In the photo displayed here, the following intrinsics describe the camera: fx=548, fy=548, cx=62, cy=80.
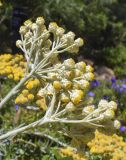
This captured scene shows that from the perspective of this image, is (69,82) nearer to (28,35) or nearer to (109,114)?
(109,114)

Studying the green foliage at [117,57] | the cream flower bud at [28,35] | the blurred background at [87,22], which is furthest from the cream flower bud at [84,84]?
the green foliage at [117,57]

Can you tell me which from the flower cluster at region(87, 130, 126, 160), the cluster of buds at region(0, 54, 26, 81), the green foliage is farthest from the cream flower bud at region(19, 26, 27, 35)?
the green foliage

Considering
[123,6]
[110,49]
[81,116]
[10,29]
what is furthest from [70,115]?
[123,6]

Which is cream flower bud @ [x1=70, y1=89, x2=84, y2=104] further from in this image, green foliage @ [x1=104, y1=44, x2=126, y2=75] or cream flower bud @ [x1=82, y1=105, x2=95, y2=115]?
green foliage @ [x1=104, y1=44, x2=126, y2=75]

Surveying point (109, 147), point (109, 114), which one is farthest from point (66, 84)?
point (109, 147)

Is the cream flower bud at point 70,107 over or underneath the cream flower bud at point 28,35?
underneath

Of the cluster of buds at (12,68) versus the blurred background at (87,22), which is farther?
the blurred background at (87,22)

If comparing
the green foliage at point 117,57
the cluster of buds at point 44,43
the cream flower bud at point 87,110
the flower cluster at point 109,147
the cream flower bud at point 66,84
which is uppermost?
the cluster of buds at point 44,43

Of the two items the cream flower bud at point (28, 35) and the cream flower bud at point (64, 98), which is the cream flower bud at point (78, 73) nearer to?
the cream flower bud at point (64, 98)
